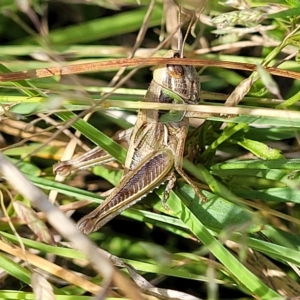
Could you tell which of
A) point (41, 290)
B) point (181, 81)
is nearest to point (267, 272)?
point (181, 81)

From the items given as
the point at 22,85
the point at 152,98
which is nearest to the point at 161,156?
the point at 152,98

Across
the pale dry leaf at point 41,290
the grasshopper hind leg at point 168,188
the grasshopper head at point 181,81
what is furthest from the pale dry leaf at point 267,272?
the pale dry leaf at point 41,290

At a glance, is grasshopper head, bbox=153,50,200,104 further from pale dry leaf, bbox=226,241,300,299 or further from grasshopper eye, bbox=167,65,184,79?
pale dry leaf, bbox=226,241,300,299

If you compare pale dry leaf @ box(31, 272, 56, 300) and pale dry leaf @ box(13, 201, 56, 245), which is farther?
pale dry leaf @ box(13, 201, 56, 245)

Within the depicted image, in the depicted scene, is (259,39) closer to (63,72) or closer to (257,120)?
(257,120)

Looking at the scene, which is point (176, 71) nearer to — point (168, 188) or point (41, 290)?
point (168, 188)

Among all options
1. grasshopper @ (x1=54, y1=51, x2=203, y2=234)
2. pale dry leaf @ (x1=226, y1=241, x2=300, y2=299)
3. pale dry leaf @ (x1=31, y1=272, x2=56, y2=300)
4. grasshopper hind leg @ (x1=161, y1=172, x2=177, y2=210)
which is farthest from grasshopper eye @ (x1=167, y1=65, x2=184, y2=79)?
pale dry leaf @ (x1=31, y1=272, x2=56, y2=300)
